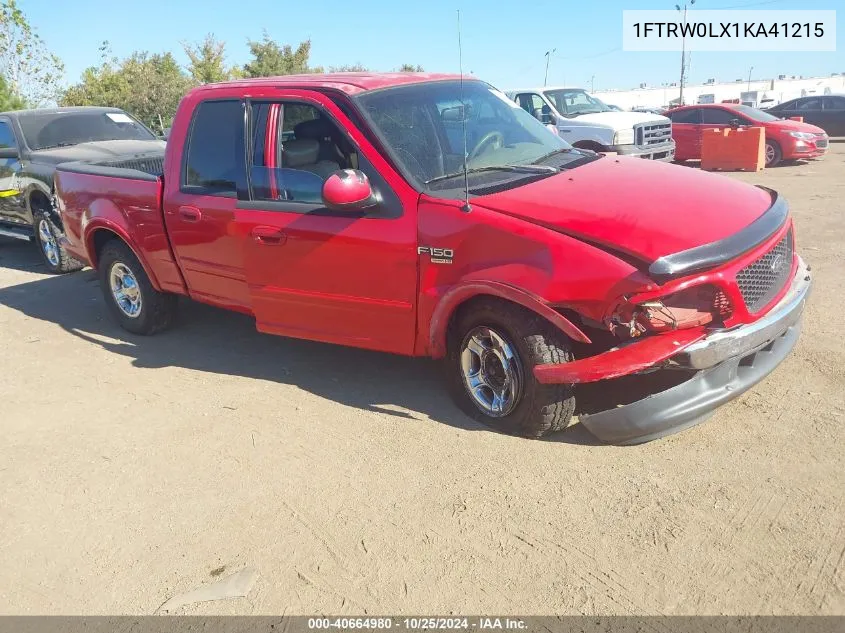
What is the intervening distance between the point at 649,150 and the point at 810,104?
12.7 m

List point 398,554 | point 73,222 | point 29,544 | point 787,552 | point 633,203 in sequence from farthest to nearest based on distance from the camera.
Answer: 1. point 73,222
2. point 633,203
3. point 29,544
4. point 398,554
5. point 787,552

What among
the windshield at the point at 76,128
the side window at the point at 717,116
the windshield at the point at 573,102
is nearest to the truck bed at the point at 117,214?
the windshield at the point at 76,128

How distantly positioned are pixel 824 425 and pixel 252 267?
3504 millimetres

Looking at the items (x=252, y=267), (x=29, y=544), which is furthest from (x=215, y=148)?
(x=29, y=544)

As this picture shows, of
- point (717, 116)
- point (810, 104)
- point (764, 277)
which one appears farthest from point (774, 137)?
point (764, 277)

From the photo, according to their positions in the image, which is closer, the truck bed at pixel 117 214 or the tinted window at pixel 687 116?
the truck bed at pixel 117 214

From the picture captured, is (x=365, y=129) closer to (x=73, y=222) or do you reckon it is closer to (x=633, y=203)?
(x=633, y=203)

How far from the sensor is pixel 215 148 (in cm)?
498

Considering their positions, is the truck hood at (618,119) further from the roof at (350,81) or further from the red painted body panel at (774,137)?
the roof at (350,81)

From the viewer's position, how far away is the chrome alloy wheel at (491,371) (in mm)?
3785

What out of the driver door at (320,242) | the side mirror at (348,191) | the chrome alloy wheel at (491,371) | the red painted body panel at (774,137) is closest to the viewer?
the chrome alloy wheel at (491,371)

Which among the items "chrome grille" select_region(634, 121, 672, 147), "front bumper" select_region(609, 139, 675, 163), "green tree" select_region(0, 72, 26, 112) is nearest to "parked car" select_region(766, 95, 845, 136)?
"chrome grille" select_region(634, 121, 672, 147)

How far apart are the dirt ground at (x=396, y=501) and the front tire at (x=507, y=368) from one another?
134 millimetres

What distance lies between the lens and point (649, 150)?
42.9ft
